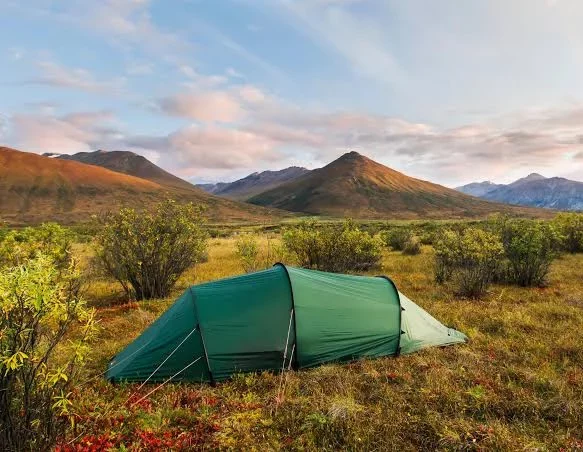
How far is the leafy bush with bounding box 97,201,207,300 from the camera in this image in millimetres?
14953

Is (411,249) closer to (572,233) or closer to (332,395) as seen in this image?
(572,233)

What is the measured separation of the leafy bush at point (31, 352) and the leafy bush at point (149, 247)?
367 inches

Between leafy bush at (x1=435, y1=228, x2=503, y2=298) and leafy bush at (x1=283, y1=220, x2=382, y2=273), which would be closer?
→ leafy bush at (x1=435, y1=228, x2=503, y2=298)

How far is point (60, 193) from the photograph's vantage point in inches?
6575

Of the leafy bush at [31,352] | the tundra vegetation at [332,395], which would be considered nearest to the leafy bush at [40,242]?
the tundra vegetation at [332,395]

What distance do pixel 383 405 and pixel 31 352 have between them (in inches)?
211

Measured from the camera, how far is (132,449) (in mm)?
5832

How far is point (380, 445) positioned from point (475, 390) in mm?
2428

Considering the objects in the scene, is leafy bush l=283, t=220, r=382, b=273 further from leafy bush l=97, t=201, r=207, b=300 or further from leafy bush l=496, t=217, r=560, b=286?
leafy bush l=496, t=217, r=560, b=286

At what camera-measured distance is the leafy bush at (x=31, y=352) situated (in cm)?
446

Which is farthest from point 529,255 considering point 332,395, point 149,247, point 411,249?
point 149,247

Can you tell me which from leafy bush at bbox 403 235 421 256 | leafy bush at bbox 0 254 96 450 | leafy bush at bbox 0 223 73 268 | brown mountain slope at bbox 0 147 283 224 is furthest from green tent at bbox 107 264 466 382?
brown mountain slope at bbox 0 147 283 224

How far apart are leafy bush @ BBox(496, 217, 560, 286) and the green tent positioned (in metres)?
8.72

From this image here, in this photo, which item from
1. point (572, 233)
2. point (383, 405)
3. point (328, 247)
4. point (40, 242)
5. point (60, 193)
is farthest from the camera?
point (60, 193)
